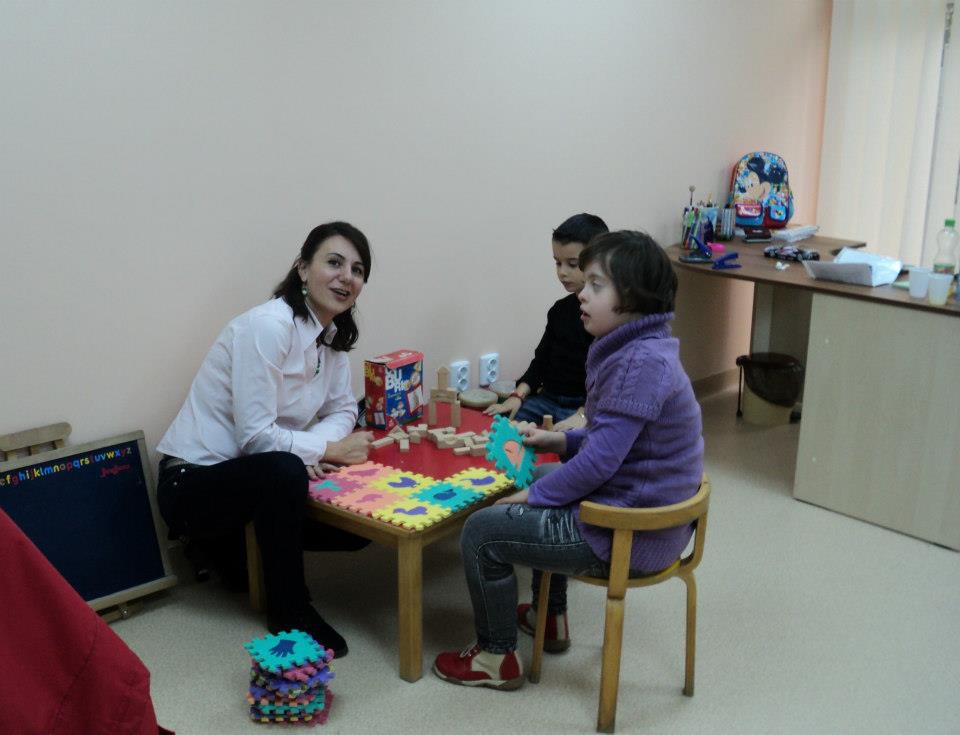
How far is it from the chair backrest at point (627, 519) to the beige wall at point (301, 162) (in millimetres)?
1237

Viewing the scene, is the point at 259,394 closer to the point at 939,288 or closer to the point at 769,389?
the point at 939,288

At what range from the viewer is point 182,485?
2.26m

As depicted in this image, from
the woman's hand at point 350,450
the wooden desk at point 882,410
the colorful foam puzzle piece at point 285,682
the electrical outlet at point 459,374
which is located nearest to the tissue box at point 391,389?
the woman's hand at point 350,450

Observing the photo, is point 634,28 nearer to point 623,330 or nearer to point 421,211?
point 421,211

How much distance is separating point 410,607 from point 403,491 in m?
0.28

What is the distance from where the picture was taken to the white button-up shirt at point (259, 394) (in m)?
2.25

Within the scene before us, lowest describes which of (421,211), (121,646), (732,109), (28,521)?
(28,521)

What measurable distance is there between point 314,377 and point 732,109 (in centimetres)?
259

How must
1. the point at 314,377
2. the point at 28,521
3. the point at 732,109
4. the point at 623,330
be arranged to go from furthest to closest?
the point at 732,109, the point at 314,377, the point at 28,521, the point at 623,330

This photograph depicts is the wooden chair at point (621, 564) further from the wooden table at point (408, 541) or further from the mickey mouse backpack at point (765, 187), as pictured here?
the mickey mouse backpack at point (765, 187)

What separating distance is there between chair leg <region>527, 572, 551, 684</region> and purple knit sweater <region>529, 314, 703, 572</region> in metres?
0.26

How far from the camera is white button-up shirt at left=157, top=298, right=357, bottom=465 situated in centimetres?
225

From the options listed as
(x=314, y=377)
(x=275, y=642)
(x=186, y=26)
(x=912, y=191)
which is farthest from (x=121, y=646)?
(x=912, y=191)

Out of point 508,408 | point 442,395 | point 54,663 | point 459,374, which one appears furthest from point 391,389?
point 54,663
